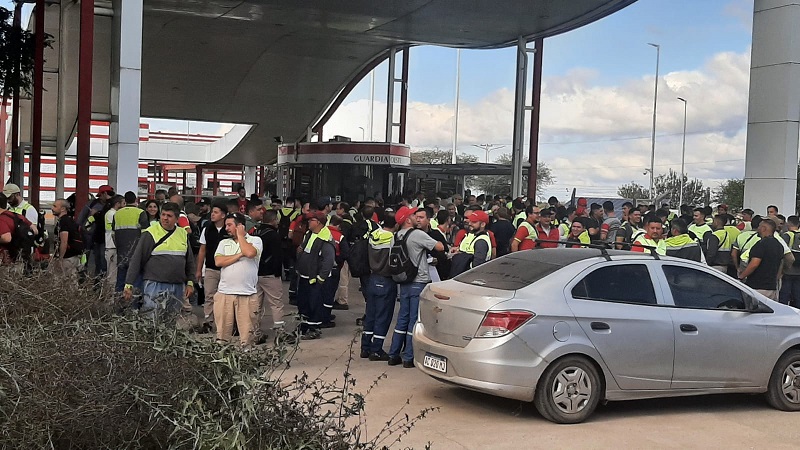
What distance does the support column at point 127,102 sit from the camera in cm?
1515

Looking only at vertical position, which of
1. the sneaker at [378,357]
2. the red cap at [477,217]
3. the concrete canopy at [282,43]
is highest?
the concrete canopy at [282,43]

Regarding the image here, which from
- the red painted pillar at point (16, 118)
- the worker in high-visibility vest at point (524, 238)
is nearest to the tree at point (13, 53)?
the red painted pillar at point (16, 118)

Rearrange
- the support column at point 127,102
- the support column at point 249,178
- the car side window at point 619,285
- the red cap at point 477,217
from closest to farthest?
1. the car side window at point 619,285
2. the red cap at point 477,217
3. the support column at point 127,102
4. the support column at point 249,178

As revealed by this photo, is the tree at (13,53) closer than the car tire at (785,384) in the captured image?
No

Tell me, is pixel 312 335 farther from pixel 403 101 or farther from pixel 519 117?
pixel 403 101

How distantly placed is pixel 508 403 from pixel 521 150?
883 inches

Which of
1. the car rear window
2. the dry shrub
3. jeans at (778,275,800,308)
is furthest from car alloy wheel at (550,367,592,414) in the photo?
jeans at (778,275,800,308)

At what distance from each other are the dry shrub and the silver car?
363 cm

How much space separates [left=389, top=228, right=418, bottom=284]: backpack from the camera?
990cm

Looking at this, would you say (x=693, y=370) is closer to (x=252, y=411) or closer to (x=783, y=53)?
(x=252, y=411)

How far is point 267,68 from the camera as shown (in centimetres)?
4350

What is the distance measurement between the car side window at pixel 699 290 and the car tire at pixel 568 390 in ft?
3.86

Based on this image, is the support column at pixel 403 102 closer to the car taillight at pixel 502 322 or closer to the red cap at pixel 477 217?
the red cap at pixel 477 217

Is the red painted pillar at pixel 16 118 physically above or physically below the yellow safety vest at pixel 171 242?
above
